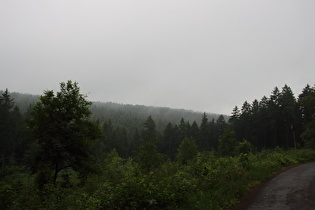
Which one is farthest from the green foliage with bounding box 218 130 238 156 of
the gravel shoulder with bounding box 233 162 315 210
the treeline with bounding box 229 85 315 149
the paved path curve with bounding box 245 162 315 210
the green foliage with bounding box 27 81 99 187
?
the green foliage with bounding box 27 81 99 187

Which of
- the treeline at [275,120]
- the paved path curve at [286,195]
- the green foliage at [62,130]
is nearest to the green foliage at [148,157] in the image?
the green foliage at [62,130]

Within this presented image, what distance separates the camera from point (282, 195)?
8.09 m

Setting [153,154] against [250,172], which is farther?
[153,154]

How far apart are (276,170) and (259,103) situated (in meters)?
55.6

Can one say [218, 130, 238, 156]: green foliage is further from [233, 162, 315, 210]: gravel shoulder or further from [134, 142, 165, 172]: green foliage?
[233, 162, 315, 210]: gravel shoulder

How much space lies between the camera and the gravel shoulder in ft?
22.9

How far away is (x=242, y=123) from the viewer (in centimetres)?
6316

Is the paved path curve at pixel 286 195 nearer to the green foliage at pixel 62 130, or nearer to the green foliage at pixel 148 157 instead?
the green foliage at pixel 62 130

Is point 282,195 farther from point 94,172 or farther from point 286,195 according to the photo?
point 94,172

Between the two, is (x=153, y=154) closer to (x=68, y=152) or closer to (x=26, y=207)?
(x=68, y=152)

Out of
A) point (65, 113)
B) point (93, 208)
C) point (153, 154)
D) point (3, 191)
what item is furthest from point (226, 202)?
point (153, 154)

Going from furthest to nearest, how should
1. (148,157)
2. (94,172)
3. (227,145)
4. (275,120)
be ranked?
(275,120) → (227,145) → (148,157) → (94,172)

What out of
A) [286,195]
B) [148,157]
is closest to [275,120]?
[148,157]

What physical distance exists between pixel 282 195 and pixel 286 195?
0.15 m
